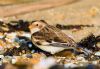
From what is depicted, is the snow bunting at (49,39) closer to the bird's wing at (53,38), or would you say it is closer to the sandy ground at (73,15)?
the bird's wing at (53,38)

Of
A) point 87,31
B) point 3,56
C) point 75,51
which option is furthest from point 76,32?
point 3,56

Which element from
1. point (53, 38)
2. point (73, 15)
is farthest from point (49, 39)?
point (73, 15)

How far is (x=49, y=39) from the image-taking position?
358 cm

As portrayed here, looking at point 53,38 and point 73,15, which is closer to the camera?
point 53,38

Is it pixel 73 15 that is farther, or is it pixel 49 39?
pixel 73 15

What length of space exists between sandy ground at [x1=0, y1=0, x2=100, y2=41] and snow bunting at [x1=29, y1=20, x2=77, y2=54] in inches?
12.1

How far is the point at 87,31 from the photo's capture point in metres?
4.02

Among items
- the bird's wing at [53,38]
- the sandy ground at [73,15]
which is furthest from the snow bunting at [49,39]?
the sandy ground at [73,15]

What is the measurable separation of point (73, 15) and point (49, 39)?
891 mm

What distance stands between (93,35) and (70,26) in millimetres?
314

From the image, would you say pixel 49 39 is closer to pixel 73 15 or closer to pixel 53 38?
pixel 53 38

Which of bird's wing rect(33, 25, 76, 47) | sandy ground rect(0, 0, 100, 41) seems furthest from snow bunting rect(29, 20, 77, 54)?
sandy ground rect(0, 0, 100, 41)

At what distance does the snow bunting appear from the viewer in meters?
3.50

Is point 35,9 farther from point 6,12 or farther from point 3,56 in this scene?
point 3,56
